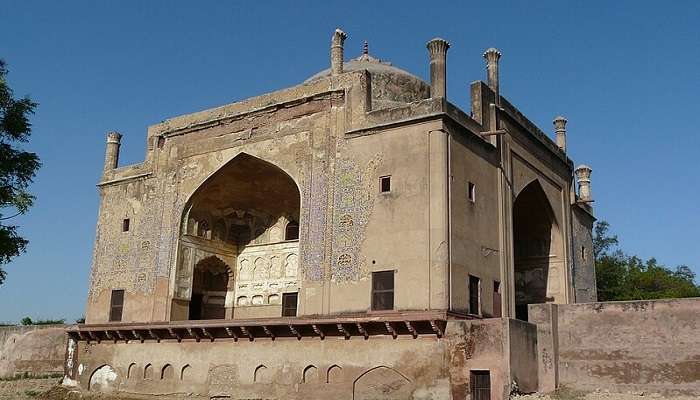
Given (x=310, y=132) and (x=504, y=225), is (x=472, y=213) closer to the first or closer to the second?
(x=504, y=225)

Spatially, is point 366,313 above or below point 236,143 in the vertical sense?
below

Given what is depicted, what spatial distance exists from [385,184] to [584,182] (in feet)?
36.8

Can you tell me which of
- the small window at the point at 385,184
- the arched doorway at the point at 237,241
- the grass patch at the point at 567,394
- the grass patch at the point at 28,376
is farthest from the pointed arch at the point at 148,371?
the grass patch at the point at 567,394

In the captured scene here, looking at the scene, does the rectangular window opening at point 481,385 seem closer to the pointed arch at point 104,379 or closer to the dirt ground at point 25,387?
the pointed arch at point 104,379

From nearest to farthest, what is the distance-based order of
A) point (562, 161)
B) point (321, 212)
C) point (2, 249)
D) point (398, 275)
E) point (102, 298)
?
point (2, 249) < point (398, 275) < point (321, 212) < point (102, 298) < point (562, 161)

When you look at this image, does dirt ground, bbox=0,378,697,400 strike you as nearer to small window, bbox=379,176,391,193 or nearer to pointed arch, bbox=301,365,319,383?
pointed arch, bbox=301,365,319,383

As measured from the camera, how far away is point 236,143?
2136 centimetres

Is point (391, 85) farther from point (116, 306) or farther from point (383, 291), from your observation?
point (116, 306)

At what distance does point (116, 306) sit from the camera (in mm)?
22672

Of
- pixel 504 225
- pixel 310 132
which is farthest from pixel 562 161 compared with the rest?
pixel 310 132

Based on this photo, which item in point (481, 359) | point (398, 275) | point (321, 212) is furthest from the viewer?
point (321, 212)

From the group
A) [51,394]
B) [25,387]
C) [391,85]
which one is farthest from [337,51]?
[25,387]

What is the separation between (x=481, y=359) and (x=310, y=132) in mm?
7818

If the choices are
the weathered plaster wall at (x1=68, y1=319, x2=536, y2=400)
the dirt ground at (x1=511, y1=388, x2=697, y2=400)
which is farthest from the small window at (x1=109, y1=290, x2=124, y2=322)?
the dirt ground at (x1=511, y1=388, x2=697, y2=400)
